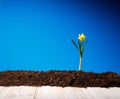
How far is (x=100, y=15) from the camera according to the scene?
3.11 m

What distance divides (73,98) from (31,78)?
2.32 feet

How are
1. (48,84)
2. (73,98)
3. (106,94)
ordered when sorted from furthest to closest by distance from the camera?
(48,84) → (106,94) → (73,98)

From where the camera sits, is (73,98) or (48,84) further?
(48,84)

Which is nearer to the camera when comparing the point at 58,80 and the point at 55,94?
the point at 55,94

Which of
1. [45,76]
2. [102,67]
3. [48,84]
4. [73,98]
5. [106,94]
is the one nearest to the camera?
[73,98]

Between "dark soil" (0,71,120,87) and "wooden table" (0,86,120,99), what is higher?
"dark soil" (0,71,120,87)

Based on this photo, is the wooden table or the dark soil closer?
the wooden table

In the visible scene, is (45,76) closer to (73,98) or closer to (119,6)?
(73,98)

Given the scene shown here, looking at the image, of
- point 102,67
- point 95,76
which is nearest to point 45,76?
point 95,76

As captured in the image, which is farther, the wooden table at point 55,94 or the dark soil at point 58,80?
the dark soil at point 58,80

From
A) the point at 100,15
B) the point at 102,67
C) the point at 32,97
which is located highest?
the point at 100,15

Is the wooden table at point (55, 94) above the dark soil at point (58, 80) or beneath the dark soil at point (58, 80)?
beneath

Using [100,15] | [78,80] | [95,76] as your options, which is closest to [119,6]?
[100,15]

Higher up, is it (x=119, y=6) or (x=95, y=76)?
(x=119, y=6)
